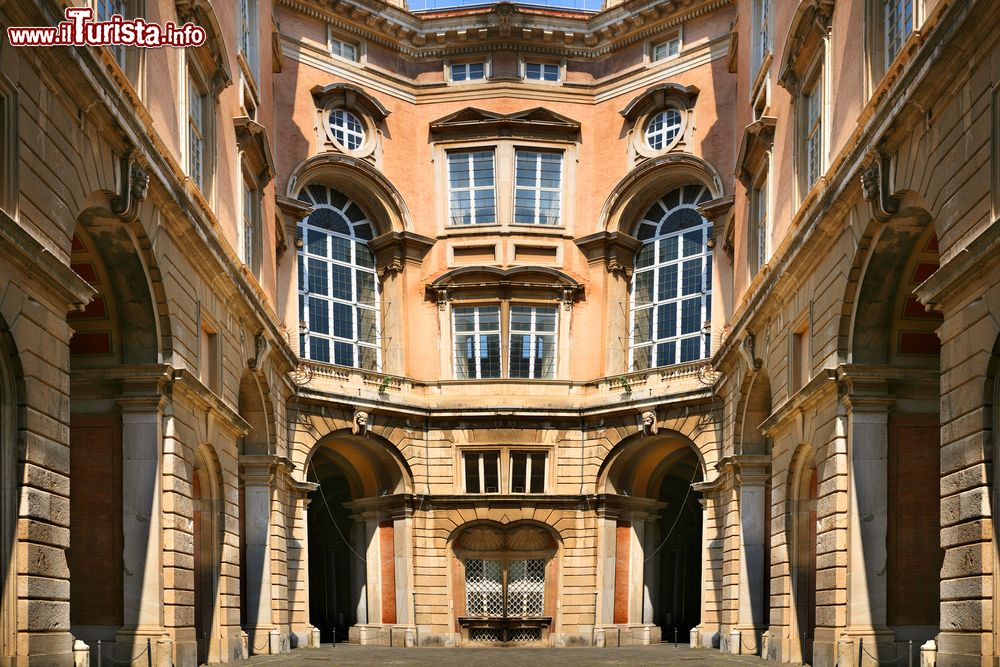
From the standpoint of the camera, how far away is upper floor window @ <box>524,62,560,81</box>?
4706cm

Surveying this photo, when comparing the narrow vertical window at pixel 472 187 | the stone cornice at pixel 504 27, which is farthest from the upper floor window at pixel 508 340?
the stone cornice at pixel 504 27

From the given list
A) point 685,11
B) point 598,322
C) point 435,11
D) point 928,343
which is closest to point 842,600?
point 928,343

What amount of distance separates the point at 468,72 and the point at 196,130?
1980 cm

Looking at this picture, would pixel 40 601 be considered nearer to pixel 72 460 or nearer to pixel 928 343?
pixel 72 460

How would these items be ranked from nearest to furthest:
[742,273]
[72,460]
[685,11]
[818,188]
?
[72,460]
[818,188]
[742,273]
[685,11]

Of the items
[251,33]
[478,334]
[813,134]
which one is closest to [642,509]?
[478,334]

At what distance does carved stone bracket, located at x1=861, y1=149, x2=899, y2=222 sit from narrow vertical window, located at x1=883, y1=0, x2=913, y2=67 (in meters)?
1.84

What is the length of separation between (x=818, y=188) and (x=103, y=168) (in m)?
12.7

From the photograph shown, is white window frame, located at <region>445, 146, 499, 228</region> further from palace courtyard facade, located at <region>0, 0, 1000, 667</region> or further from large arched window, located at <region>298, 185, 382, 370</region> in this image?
large arched window, located at <region>298, 185, 382, 370</region>

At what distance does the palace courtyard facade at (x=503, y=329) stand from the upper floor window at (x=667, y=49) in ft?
0.31

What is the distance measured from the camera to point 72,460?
76.8 feet

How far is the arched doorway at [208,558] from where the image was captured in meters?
28.2

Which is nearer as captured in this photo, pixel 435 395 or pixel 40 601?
pixel 40 601

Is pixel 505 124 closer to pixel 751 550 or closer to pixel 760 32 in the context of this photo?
pixel 760 32
